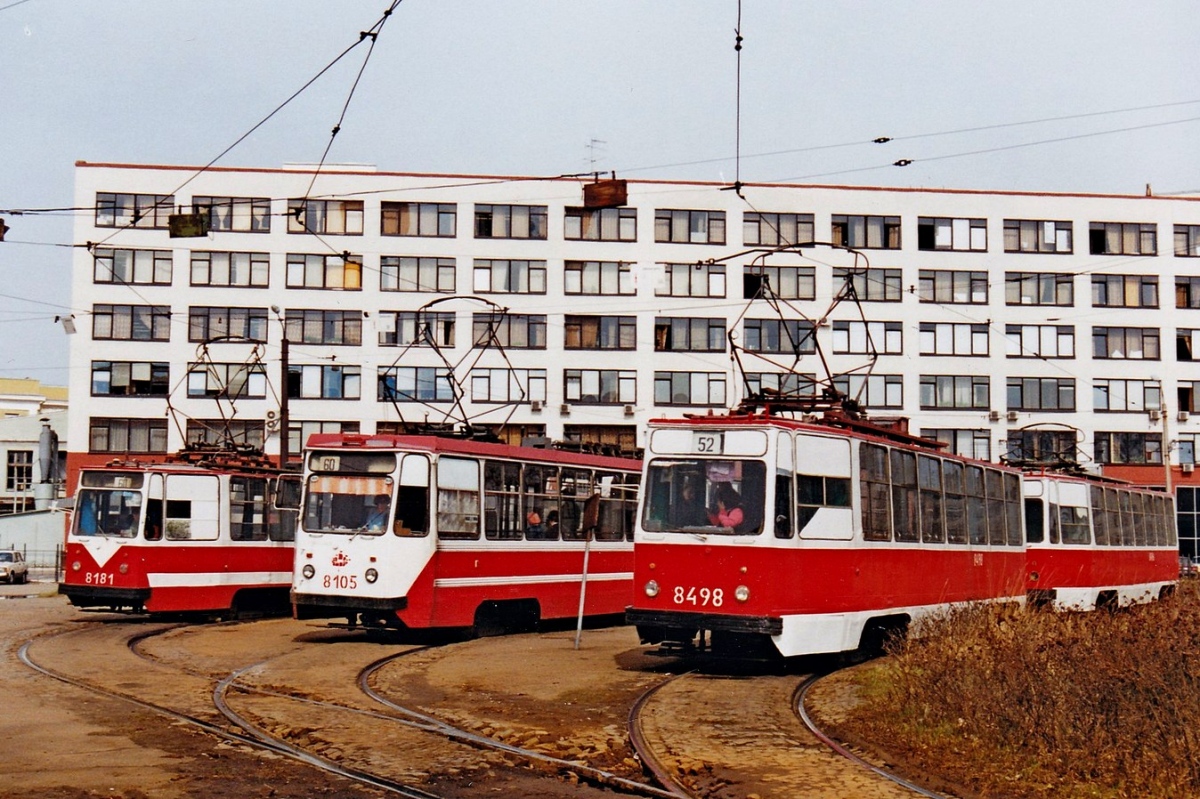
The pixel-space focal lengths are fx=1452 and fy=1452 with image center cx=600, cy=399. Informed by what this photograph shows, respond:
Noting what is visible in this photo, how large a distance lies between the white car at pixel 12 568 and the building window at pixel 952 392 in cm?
3648

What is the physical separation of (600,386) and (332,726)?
161 feet

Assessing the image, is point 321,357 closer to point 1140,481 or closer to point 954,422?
point 954,422

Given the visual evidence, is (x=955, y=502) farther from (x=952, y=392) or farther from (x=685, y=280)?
(x=952, y=392)

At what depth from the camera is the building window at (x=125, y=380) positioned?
5950 centimetres

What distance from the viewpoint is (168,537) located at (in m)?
24.8

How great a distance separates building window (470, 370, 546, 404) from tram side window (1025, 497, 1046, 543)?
3426 cm

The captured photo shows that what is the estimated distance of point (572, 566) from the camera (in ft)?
76.5

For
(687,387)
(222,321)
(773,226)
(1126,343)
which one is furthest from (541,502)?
(1126,343)

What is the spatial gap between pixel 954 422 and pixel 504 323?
64.5ft

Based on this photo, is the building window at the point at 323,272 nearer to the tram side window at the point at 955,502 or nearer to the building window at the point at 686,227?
the building window at the point at 686,227

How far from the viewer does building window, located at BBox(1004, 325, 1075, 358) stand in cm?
6288

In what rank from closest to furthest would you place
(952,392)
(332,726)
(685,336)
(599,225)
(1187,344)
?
1. (332,726)
2. (599,225)
3. (685,336)
4. (952,392)
5. (1187,344)

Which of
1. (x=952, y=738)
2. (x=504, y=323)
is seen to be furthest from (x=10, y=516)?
(x=952, y=738)

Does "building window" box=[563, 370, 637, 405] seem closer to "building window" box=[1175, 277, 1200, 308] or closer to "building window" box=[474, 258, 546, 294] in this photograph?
"building window" box=[474, 258, 546, 294]
